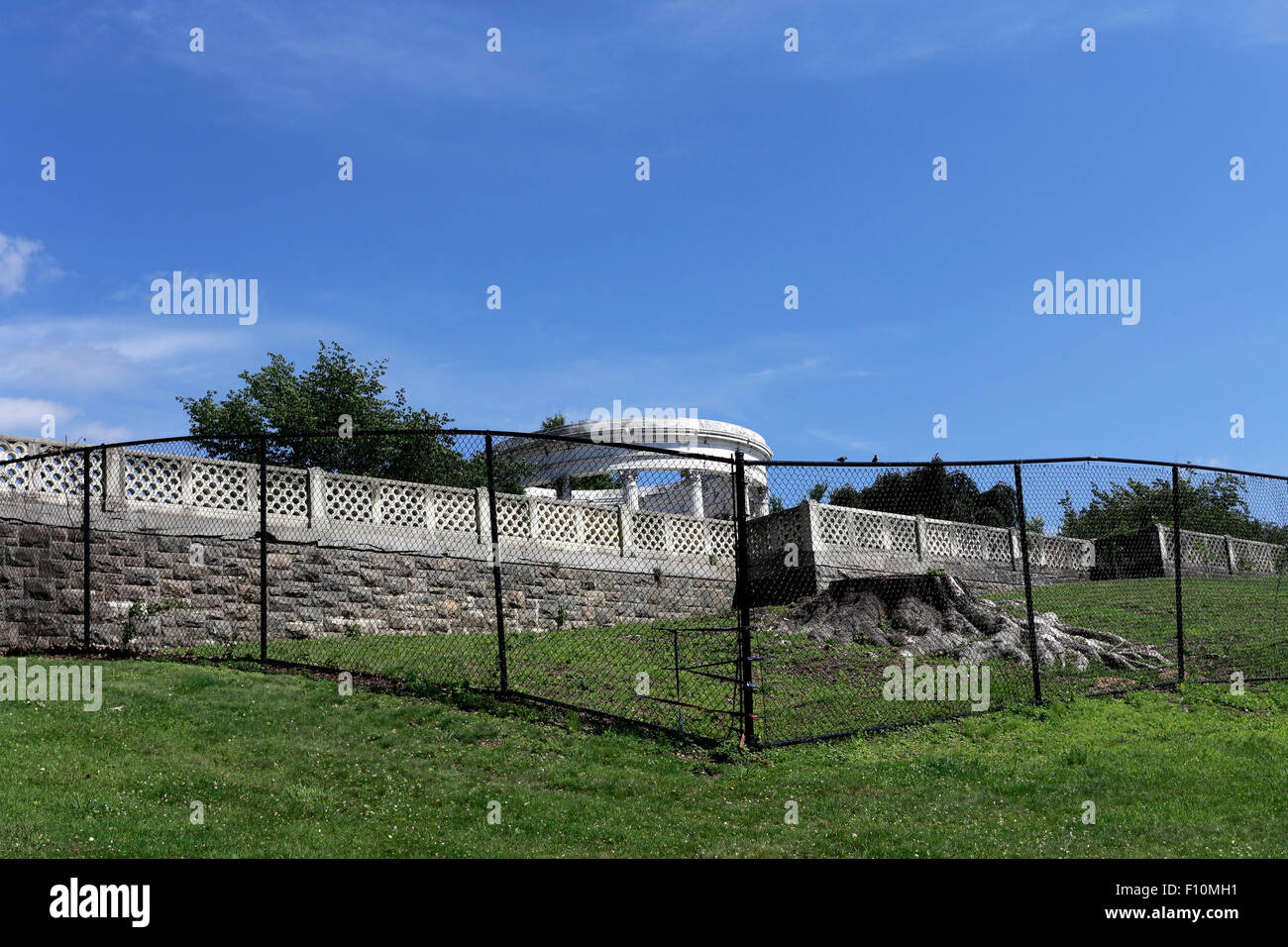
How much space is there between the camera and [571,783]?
835 cm

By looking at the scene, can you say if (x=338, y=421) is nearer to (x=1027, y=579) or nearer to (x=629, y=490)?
(x=629, y=490)

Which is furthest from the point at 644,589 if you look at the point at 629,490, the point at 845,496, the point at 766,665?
the point at 845,496

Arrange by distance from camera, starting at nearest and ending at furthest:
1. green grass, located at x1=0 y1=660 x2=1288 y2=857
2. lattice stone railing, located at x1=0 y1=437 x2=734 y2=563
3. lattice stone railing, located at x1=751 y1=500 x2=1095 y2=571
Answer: green grass, located at x1=0 y1=660 x2=1288 y2=857
lattice stone railing, located at x1=0 y1=437 x2=734 y2=563
lattice stone railing, located at x1=751 y1=500 x2=1095 y2=571

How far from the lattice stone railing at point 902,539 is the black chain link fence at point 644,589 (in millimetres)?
59

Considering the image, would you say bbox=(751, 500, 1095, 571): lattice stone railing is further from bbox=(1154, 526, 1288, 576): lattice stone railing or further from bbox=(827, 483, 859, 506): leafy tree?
bbox=(827, 483, 859, 506): leafy tree

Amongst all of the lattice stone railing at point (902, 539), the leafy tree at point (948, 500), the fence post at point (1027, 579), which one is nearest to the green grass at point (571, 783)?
the fence post at point (1027, 579)

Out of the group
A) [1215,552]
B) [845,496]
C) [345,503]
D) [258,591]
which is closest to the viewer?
[258,591]

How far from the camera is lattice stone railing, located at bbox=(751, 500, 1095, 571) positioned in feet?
67.1

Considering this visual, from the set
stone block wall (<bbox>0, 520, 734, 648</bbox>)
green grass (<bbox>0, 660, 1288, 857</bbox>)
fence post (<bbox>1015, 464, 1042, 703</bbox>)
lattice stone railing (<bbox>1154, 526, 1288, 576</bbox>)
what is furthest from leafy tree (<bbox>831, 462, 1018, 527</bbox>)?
green grass (<bbox>0, 660, 1288, 857</bbox>)

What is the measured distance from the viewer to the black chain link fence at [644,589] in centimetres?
1138

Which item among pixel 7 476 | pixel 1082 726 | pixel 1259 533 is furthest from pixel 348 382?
pixel 1082 726

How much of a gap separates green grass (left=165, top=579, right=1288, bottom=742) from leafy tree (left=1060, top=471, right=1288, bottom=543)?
1352 millimetres

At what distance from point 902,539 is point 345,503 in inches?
446
